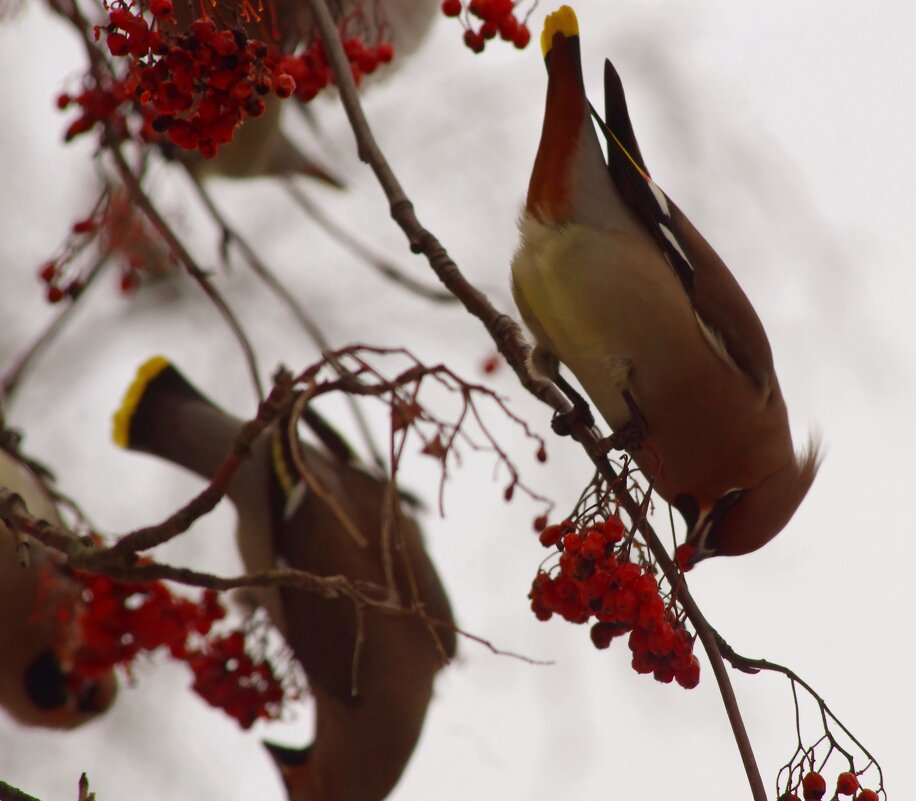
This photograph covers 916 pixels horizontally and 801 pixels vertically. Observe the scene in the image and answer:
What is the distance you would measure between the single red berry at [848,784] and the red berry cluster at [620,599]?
0.23 metres

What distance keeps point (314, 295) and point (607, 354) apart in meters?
3.42

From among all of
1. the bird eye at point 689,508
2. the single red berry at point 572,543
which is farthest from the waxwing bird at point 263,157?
the single red berry at point 572,543

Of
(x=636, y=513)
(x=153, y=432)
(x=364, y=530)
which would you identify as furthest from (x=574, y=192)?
(x=153, y=432)

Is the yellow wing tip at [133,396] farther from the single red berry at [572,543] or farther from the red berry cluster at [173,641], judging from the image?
the single red berry at [572,543]

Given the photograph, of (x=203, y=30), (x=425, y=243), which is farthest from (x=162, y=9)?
(x=425, y=243)

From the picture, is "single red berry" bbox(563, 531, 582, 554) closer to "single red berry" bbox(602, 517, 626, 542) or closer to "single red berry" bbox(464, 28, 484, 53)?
"single red berry" bbox(602, 517, 626, 542)

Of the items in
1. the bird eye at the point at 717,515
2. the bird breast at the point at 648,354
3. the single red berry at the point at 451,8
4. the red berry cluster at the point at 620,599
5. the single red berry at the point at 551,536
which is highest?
the single red berry at the point at 451,8

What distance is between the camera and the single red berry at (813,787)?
1.74m

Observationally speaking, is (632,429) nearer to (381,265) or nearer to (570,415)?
(570,415)

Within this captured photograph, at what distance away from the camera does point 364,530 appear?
3.36m

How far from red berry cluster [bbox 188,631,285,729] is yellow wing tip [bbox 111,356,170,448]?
0.87m

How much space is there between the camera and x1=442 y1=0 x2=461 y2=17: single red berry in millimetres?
2428

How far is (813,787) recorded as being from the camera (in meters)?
1.74

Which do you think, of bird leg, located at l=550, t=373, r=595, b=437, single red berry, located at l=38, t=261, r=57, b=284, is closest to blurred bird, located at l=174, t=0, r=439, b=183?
single red berry, located at l=38, t=261, r=57, b=284
